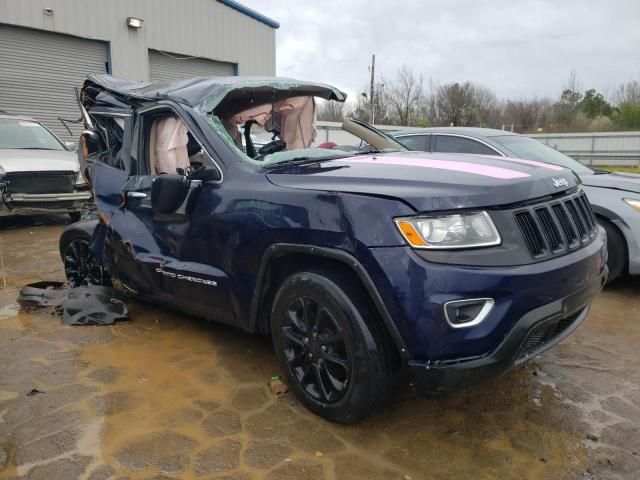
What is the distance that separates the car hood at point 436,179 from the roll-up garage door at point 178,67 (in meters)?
13.9

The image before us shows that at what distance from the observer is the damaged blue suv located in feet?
7.60

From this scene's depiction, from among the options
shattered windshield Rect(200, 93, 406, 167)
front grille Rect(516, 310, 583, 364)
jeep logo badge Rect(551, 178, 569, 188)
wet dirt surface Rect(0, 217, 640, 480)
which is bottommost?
wet dirt surface Rect(0, 217, 640, 480)

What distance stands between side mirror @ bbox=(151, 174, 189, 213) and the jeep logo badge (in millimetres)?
2143

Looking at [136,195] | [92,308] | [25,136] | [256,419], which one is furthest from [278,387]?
[25,136]

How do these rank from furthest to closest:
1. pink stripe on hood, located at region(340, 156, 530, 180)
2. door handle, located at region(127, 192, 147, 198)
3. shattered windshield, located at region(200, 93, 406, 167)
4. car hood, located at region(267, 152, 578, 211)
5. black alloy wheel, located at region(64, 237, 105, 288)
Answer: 1. black alloy wheel, located at region(64, 237, 105, 288)
2. door handle, located at region(127, 192, 147, 198)
3. shattered windshield, located at region(200, 93, 406, 167)
4. pink stripe on hood, located at region(340, 156, 530, 180)
5. car hood, located at region(267, 152, 578, 211)

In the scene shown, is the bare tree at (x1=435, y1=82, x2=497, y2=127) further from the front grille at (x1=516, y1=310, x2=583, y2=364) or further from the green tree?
the front grille at (x1=516, y1=310, x2=583, y2=364)

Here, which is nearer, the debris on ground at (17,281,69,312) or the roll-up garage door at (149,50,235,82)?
the debris on ground at (17,281,69,312)

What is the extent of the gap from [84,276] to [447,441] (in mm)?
3737

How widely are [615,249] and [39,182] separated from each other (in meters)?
8.15

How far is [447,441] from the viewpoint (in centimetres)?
269

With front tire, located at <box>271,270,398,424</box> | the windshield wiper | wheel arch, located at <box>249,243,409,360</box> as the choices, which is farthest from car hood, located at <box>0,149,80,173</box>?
front tire, located at <box>271,270,398,424</box>

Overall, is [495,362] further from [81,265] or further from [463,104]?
[463,104]

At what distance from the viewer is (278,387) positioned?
319cm

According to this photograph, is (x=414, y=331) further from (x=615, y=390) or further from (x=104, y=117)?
(x=104, y=117)
